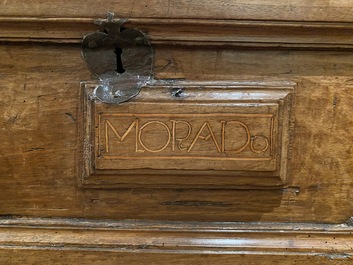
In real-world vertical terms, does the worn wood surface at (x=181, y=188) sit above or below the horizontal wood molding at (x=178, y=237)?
above

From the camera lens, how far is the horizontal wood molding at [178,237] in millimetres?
681

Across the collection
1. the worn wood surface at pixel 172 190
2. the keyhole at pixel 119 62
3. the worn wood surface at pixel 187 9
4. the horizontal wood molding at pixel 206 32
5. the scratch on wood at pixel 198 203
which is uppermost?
the worn wood surface at pixel 187 9

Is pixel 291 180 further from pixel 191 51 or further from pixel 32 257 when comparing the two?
pixel 32 257

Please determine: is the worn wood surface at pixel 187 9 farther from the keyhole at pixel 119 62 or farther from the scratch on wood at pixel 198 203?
the scratch on wood at pixel 198 203

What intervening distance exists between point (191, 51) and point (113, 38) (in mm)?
119

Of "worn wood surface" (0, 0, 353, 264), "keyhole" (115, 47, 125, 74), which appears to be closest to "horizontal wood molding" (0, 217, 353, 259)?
"worn wood surface" (0, 0, 353, 264)

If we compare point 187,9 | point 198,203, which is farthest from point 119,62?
point 198,203

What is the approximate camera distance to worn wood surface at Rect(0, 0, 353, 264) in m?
0.63

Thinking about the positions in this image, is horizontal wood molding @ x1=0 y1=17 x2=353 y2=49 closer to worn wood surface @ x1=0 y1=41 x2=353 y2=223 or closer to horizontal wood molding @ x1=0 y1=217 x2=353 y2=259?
worn wood surface @ x1=0 y1=41 x2=353 y2=223

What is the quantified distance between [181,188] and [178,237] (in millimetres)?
79

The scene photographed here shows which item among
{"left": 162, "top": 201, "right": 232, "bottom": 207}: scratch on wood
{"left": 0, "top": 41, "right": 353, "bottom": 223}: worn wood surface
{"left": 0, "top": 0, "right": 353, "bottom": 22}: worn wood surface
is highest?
{"left": 0, "top": 0, "right": 353, "bottom": 22}: worn wood surface

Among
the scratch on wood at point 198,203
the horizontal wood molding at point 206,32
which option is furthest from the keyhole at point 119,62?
the scratch on wood at point 198,203

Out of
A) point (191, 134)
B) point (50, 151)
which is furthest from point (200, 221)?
point (50, 151)

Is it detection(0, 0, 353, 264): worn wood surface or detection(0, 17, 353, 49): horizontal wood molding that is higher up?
detection(0, 17, 353, 49): horizontal wood molding
